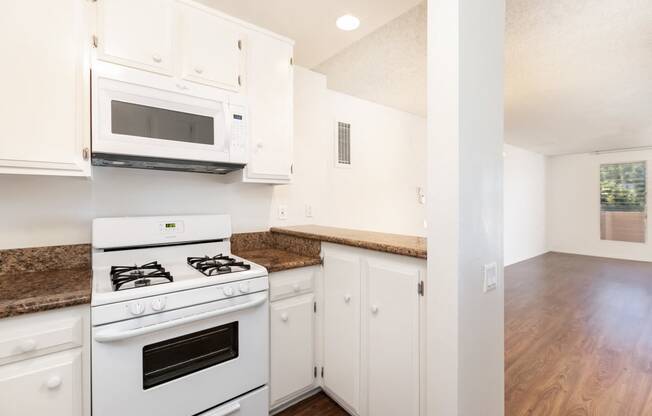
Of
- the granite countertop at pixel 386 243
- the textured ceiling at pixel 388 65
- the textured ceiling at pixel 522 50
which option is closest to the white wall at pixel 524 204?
the textured ceiling at pixel 522 50

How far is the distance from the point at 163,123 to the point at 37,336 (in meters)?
1.08

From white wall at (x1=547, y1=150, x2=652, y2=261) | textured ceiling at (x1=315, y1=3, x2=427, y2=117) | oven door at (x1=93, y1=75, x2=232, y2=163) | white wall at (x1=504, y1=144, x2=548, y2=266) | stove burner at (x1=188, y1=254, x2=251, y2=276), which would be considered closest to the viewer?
oven door at (x1=93, y1=75, x2=232, y2=163)

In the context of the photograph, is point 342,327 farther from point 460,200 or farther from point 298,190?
point 298,190

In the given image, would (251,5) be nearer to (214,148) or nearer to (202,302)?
(214,148)

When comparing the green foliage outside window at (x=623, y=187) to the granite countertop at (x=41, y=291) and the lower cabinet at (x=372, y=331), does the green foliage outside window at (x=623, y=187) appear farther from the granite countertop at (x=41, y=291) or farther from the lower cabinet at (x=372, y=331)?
the granite countertop at (x=41, y=291)

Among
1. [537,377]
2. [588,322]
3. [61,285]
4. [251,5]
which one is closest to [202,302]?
[61,285]

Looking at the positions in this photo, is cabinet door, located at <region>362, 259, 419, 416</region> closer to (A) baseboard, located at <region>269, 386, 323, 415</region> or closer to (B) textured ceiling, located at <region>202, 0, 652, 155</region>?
(A) baseboard, located at <region>269, 386, 323, 415</region>

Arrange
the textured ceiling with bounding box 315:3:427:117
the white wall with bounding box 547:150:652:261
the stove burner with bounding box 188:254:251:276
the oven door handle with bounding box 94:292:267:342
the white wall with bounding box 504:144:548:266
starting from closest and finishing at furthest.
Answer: the oven door handle with bounding box 94:292:267:342
the stove burner with bounding box 188:254:251:276
the textured ceiling with bounding box 315:3:427:117
the white wall with bounding box 504:144:548:266
the white wall with bounding box 547:150:652:261

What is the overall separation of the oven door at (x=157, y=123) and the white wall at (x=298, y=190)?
0.40 m

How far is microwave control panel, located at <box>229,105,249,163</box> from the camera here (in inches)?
72.2

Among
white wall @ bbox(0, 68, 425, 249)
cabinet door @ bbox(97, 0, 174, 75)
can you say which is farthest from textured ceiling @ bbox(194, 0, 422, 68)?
white wall @ bbox(0, 68, 425, 249)

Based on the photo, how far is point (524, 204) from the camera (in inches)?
269

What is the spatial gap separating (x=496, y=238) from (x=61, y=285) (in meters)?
1.94

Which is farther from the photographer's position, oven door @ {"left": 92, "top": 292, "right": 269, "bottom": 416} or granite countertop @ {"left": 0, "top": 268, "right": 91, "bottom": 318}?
oven door @ {"left": 92, "top": 292, "right": 269, "bottom": 416}
